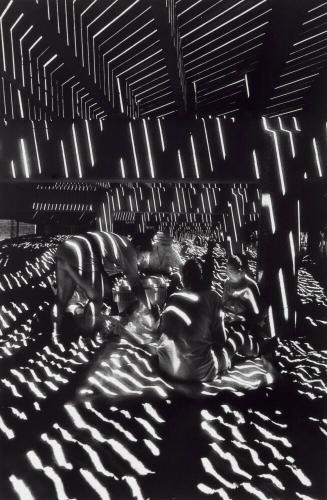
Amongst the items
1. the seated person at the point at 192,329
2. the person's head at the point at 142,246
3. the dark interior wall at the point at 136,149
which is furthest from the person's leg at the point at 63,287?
the seated person at the point at 192,329

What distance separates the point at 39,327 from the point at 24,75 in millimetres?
3304

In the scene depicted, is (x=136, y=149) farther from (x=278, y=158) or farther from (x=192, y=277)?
(x=192, y=277)

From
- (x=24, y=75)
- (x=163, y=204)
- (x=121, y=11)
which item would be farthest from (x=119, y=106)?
(x=163, y=204)

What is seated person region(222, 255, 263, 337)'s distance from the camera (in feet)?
15.1

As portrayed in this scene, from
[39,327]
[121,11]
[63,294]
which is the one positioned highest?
[121,11]

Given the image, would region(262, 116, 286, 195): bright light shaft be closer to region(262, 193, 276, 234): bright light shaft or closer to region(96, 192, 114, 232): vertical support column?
region(262, 193, 276, 234): bright light shaft

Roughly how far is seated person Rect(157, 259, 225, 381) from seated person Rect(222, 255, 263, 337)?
1029 mm

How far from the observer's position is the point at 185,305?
3.36 meters

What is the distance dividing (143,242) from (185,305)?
2.69 meters

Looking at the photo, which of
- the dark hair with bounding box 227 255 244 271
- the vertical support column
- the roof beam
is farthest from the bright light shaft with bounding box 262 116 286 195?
the vertical support column

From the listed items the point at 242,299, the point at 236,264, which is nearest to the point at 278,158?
the point at 236,264

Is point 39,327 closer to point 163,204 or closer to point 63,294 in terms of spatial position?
point 63,294

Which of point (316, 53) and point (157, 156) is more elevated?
point (316, 53)

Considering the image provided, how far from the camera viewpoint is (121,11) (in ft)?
8.62
